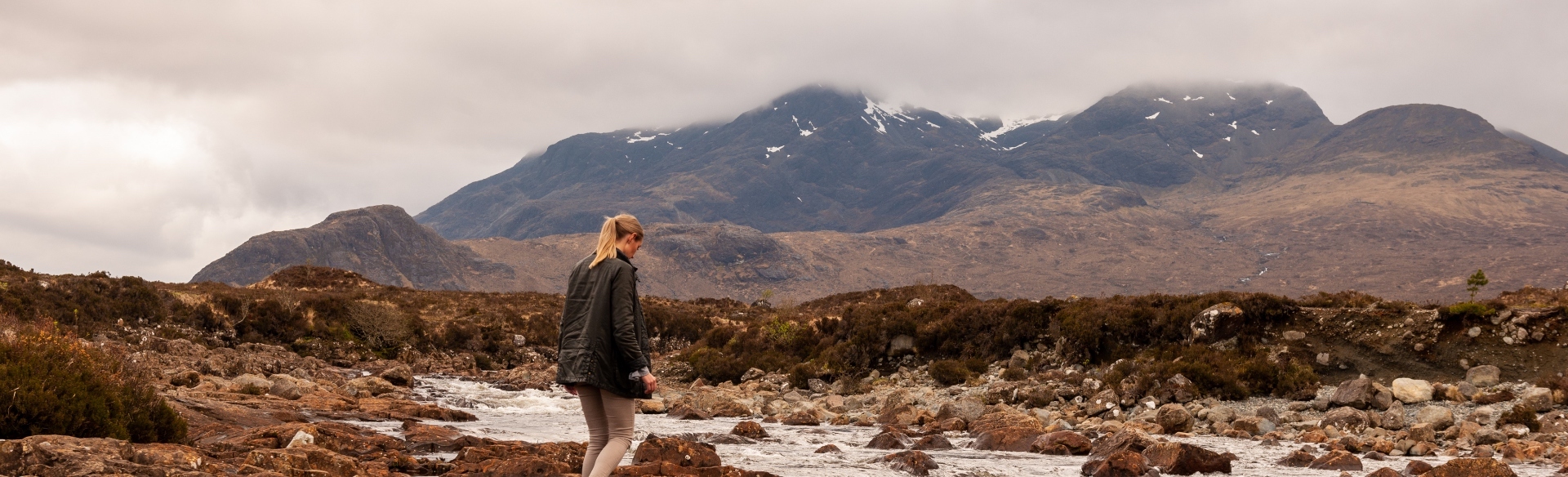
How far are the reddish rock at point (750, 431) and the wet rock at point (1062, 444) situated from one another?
4396 millimetres

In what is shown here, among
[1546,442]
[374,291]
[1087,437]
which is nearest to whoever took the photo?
[1546,442]

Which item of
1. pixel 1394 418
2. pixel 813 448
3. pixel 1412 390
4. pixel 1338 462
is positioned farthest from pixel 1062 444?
pixel 1412 390

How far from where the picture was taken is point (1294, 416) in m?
16.2

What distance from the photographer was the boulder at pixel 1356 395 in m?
16.2

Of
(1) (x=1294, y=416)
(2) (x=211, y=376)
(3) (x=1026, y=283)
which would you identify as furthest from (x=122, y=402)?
(3) (x=1026, y=283)

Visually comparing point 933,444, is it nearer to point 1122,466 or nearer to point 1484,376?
point 1122,466

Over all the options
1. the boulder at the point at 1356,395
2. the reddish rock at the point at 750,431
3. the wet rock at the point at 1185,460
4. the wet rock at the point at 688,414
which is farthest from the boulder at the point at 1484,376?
the wet rock at the point at 688,414

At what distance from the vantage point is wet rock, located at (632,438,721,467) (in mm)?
10289

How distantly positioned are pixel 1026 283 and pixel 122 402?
187739 mm

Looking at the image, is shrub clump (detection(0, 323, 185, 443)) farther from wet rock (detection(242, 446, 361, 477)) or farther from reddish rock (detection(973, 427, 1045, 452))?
reddish rock (detection(973, 427, 1045, 452))

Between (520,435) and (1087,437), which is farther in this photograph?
(520,435)

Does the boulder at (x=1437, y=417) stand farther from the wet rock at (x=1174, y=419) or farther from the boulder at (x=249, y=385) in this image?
the boulder at (x=249, y=385)

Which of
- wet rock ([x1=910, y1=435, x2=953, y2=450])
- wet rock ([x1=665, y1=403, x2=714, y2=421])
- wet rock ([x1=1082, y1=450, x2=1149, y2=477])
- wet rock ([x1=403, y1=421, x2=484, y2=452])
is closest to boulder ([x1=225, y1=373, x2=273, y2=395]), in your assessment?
wet rock ([x1=403, y1=421, x2=484, y2=452])

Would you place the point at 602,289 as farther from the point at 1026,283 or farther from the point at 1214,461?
the point at 1026,283
